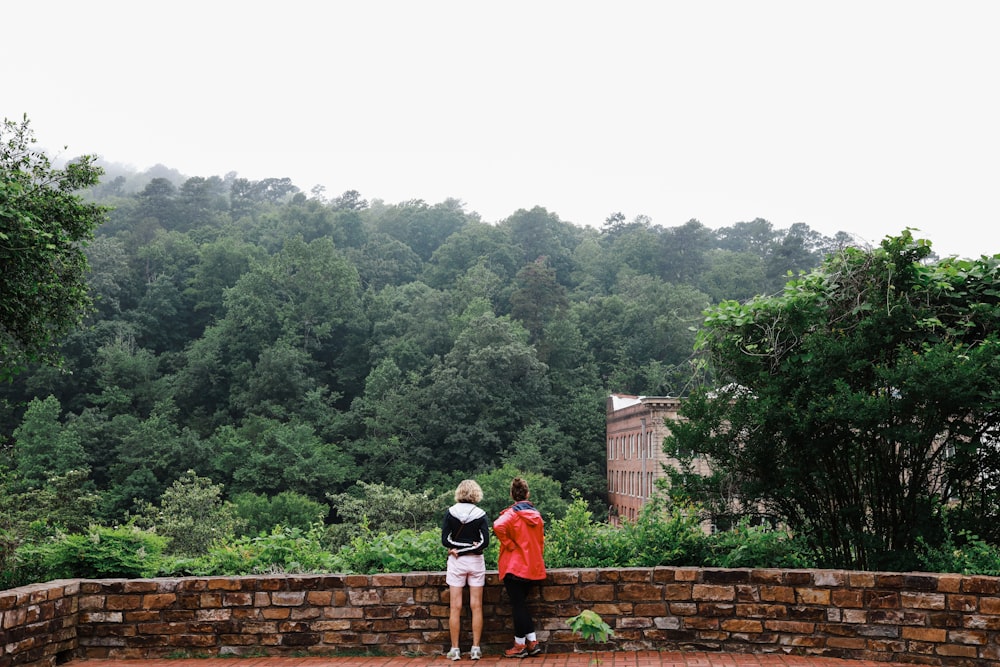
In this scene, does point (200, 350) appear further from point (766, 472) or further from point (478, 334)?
point (766, 472)

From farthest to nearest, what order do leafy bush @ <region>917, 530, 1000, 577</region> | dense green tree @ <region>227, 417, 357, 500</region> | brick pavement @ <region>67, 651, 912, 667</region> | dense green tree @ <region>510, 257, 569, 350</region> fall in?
dense green tree @ <region>510, 257, 569, 350</region> → dense green tree @ <region>227, 417, 357, 500</region> → leafy bush @ <region>917, 530, 1000, 577</region> → brick pavement @ <region>67, 651, 912, 667</region>

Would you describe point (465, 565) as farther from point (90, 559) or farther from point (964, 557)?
point (964, 557)

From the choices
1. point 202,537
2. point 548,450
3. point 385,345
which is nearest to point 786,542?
point 202,537

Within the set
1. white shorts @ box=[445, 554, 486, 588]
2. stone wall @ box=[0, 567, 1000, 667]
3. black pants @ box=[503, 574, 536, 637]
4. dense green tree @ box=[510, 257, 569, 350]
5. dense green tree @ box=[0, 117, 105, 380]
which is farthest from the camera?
dense green tree @ box=[510, 257, 569, 350]

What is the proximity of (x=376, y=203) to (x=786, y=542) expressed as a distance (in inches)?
5378

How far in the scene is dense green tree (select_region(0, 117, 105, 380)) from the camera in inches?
570

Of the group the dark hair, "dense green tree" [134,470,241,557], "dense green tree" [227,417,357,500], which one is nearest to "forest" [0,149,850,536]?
"dense green tree" [227,417,357,500]

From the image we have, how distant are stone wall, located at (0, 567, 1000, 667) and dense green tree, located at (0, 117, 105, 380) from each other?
331 inches

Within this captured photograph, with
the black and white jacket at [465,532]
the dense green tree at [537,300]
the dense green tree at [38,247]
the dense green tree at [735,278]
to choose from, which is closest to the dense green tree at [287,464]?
the dense green tree at [537,300]

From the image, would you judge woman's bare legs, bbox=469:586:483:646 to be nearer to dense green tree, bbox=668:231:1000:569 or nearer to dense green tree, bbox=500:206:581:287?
dense green tree, bbox=668:231:1000:569

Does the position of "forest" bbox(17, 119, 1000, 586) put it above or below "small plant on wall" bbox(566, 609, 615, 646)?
above

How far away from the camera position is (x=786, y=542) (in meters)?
8.26

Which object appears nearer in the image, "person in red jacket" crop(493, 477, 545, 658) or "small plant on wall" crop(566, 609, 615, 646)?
"small plant on wall" crop(566, 609, 615, 646)

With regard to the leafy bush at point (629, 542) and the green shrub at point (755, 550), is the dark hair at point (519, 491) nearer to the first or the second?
the leafy bush at point (629, 542)
